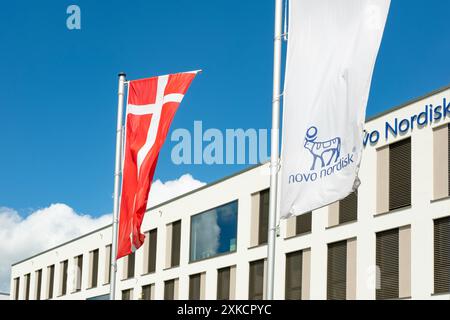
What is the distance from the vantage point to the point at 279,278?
A: 131 feet

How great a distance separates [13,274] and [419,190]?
5331 centimetres

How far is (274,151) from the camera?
614 inches

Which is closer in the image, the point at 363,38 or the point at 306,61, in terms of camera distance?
the point at 363,38

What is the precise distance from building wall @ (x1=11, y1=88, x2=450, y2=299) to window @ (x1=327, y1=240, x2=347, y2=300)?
25 centimetres

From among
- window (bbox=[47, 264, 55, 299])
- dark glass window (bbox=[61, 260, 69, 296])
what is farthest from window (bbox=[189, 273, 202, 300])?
window (bbox=[47, 264, 55, 299])

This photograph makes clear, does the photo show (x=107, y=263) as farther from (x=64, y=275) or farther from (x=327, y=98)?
(x=327, y=98)

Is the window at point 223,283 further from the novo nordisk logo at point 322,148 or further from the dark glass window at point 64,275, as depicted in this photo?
the novo nordisk logo at point 322,148

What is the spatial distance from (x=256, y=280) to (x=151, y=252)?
1240 cm

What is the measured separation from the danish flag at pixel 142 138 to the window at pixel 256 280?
67.1ft

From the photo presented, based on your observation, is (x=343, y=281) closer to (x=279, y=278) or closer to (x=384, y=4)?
(x=279, y=278)

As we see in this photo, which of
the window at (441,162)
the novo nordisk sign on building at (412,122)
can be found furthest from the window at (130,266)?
the window at (441,162)

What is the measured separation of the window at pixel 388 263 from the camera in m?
32.6

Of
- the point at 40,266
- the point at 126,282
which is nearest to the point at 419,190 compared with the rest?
the point at 126,282

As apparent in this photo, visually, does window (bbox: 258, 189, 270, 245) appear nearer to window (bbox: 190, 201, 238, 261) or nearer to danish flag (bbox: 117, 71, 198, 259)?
window (bbox: 190, 201, 238, 261)
